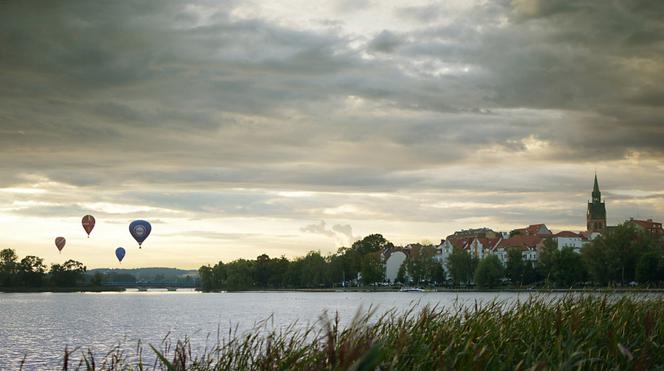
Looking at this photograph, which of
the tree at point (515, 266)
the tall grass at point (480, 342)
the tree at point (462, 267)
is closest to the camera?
the tall grass at point (480, 342)

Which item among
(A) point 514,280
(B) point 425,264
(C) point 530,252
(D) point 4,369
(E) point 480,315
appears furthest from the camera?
(C) point 530,252

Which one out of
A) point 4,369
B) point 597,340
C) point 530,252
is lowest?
point 4,369

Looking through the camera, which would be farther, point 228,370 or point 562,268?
point 562,268

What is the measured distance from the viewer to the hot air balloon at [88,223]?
10925 centimetres

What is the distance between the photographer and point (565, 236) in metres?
198

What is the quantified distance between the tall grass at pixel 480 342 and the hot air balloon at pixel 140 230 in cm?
9732

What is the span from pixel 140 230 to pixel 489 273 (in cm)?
6478

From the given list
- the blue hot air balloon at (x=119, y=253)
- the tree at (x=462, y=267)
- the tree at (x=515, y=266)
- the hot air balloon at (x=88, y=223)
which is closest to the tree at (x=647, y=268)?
the tree at (x=515, y=266)

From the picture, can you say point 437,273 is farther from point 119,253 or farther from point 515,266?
point 119,253

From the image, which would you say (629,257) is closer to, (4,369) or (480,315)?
Result: (4,369)

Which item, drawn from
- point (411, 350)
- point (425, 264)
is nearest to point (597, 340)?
point (411, 350)

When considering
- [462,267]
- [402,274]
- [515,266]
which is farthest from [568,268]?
[402,274]

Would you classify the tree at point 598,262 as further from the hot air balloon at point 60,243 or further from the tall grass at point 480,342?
the tall grass at point 480,342

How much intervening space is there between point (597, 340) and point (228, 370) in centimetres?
658
